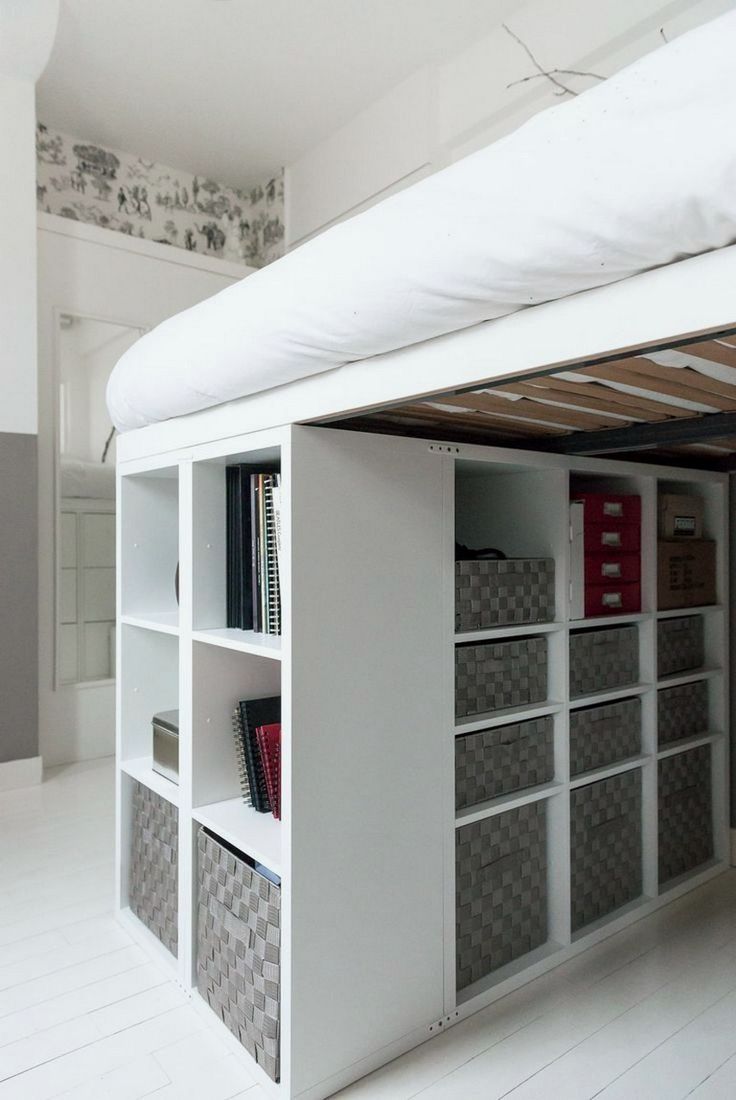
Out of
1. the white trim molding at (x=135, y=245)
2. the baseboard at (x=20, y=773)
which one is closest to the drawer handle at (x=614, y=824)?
the baseboard at (x=20, y=773)

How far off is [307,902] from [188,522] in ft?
2.40

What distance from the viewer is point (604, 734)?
1810 mm

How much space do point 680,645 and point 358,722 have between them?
1.09 m

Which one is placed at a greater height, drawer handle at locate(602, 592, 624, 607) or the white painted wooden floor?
drawer handle at locate(602, 592, 624, 607)

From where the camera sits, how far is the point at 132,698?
73.4 inches

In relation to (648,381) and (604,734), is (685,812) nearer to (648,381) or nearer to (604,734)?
(604,734)

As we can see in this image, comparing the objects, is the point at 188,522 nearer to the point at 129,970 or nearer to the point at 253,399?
the point at 253,399

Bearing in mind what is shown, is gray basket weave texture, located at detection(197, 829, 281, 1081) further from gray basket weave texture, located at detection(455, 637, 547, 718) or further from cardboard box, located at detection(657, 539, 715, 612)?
cardboard box, located at detection(657, 539, 715, 612)

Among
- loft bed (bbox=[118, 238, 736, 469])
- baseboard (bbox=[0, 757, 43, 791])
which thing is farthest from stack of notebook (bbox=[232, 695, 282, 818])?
baseboard (bbox=[0, 757, 43, 791])

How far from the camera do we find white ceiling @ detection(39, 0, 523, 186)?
2.74 m

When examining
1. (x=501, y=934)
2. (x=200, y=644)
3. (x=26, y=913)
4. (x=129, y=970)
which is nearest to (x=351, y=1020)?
(x=501, y=934)

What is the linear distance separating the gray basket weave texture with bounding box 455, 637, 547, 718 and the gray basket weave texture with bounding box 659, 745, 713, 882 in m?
0.54

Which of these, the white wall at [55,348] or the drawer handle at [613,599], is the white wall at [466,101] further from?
the drawer handle at [613,599]

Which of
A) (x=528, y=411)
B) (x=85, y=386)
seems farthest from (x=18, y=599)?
(x=528, y=411)
